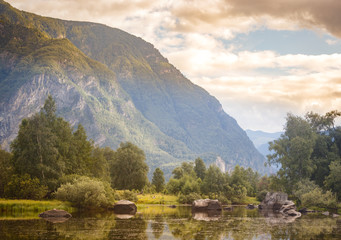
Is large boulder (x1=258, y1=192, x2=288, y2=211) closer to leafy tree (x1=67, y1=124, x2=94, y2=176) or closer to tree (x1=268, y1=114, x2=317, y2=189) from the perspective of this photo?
tree (x1=268, y1=114, x2=317, y2=189)

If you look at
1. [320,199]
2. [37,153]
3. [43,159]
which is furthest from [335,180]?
[37,153]

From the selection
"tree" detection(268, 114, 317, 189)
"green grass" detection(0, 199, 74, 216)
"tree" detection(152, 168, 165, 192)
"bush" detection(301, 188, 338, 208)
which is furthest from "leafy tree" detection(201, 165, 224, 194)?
"green grass" detection(0, 199, 74, 216)

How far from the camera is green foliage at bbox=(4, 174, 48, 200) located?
61.2 m

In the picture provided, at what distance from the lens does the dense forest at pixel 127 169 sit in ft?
209

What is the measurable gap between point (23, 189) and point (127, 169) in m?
52.7

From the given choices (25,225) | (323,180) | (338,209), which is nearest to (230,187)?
(323,180)

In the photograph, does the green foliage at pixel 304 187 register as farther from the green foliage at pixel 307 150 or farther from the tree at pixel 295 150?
the tree at pixel 295 150

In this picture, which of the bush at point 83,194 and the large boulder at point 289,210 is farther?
the large boulder at point 289,210

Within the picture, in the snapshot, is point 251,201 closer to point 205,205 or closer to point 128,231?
point 205,205

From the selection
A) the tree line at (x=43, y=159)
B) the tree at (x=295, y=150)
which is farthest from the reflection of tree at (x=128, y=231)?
the tree at (x=295, y=150)

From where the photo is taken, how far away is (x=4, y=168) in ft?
212

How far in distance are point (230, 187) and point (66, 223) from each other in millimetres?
73662

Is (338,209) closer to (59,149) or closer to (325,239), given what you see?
(325,239)

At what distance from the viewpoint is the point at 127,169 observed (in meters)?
113
